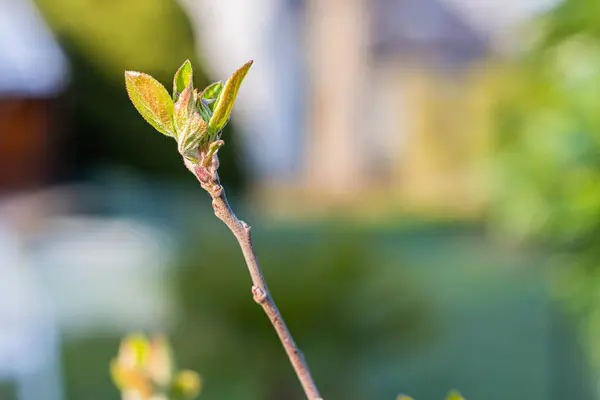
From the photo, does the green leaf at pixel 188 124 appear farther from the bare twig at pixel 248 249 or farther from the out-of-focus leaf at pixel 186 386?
the out-of-focus leaf at pixel 186 386

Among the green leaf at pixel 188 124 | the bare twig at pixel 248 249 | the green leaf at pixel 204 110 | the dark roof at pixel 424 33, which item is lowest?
the bare twig at pixel 248 249

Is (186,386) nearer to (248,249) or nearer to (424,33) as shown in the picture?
(248,249)

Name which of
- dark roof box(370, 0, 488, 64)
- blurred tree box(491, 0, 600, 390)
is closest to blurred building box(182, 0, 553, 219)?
dark roof box(370, 0, 488, 64)

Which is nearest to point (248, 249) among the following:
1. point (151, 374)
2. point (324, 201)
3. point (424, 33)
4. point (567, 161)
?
point (151, 374)

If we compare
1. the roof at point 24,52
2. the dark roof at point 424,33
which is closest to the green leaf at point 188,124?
the roof at point 24,52

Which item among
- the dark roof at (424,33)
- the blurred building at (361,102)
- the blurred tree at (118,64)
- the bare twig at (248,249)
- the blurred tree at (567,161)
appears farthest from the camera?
the dark roof at (424,33)
